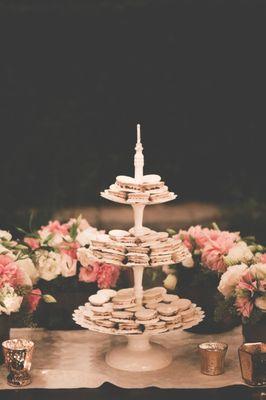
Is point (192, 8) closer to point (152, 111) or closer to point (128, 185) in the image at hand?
point (152, 111)

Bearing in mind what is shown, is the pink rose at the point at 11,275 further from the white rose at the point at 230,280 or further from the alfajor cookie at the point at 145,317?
the white rose at the point at 230,280

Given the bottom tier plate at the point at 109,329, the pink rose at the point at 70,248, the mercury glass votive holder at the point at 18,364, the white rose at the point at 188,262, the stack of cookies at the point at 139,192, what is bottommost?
the mercury glass votive holder at the point at 18,364

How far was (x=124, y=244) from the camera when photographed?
2840 mm

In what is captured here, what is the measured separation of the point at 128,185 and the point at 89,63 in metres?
2.89

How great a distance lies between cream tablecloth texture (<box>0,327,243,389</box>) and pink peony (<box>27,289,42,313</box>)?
165 millimetres

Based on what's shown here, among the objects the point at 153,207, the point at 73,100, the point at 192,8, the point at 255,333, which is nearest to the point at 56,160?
the point at 73,100

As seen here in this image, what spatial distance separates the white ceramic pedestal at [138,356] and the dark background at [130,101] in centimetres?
261

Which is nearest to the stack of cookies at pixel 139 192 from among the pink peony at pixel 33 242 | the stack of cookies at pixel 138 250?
the stack of cookies at pixel 138 250

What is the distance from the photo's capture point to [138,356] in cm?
290

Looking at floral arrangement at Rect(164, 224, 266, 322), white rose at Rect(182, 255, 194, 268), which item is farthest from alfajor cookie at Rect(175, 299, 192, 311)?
white rose at Rect(182, 255, 194, 268)

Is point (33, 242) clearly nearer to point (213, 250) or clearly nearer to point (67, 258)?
point (67, 258)

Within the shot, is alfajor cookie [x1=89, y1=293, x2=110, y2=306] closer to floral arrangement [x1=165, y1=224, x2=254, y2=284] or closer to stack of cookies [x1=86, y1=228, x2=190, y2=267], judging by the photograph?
stack of cookies [x1=86, y1=228, x2=190, y2=267]

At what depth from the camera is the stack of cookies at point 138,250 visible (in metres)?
2.81

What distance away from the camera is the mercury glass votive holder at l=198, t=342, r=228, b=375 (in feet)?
8.96
